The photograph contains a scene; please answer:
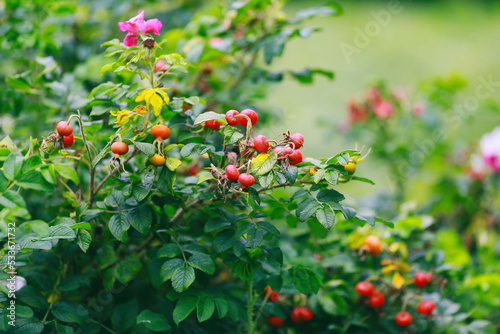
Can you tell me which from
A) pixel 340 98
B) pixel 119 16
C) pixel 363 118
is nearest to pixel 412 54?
pixel 340 98

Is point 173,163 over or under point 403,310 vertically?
over

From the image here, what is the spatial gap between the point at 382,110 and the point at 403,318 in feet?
3.07

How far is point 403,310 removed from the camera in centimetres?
101

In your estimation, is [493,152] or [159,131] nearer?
[159,131]

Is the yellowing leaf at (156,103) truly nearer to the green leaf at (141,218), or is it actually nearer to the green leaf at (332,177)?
the green leaf at (141,218)

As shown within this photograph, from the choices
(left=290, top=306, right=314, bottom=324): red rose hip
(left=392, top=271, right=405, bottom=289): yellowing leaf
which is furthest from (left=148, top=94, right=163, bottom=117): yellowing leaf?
(left=392, top=271, right=405, bottom=289): yellowing leaf

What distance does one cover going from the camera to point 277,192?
4.33ft

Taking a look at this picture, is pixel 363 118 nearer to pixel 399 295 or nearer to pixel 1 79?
pixel 399 295

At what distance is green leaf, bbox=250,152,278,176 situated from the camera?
67cm

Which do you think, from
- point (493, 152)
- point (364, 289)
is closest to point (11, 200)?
point (364, 289)

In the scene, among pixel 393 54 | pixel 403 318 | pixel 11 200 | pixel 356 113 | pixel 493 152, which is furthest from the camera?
pixel 393 54

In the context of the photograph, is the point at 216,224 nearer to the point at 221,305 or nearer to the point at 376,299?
the point at 221,305

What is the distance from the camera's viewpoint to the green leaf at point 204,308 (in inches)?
29.4

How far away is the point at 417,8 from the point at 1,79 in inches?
144
